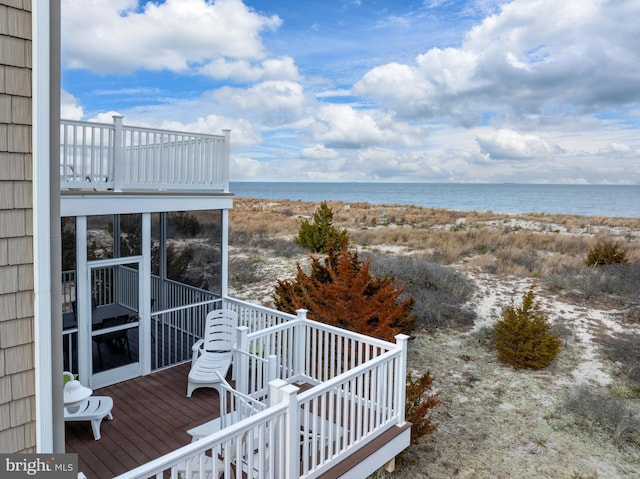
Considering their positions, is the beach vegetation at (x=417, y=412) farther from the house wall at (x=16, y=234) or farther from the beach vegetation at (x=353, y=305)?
the house wall at (x=16, y=234)

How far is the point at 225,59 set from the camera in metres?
33.2

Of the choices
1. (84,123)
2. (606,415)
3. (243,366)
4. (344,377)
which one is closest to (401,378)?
(344,377)

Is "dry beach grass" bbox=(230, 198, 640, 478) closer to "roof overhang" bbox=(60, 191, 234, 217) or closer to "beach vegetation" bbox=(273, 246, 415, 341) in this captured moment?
"beach vegetation" bbox=(273, 246, 415, 341)

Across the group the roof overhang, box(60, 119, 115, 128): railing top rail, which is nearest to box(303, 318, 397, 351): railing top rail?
the roof overhang

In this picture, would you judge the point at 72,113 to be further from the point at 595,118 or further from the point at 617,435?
the point at 595,118

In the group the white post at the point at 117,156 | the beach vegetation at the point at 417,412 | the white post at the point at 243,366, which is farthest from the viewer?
the white post at the point at 117,156

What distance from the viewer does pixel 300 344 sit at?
20.9 feet

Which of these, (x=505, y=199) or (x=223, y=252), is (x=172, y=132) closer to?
(x=223, y=252)

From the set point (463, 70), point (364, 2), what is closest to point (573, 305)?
point (364, 2)

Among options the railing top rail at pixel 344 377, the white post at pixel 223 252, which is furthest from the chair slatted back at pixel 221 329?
the railing top rail at pixel 344 377

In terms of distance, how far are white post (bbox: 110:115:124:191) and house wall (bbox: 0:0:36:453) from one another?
391 cm

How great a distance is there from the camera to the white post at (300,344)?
6301 millimetres

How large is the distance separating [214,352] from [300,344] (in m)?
1.65

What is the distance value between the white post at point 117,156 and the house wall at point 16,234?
3906 millimetres
